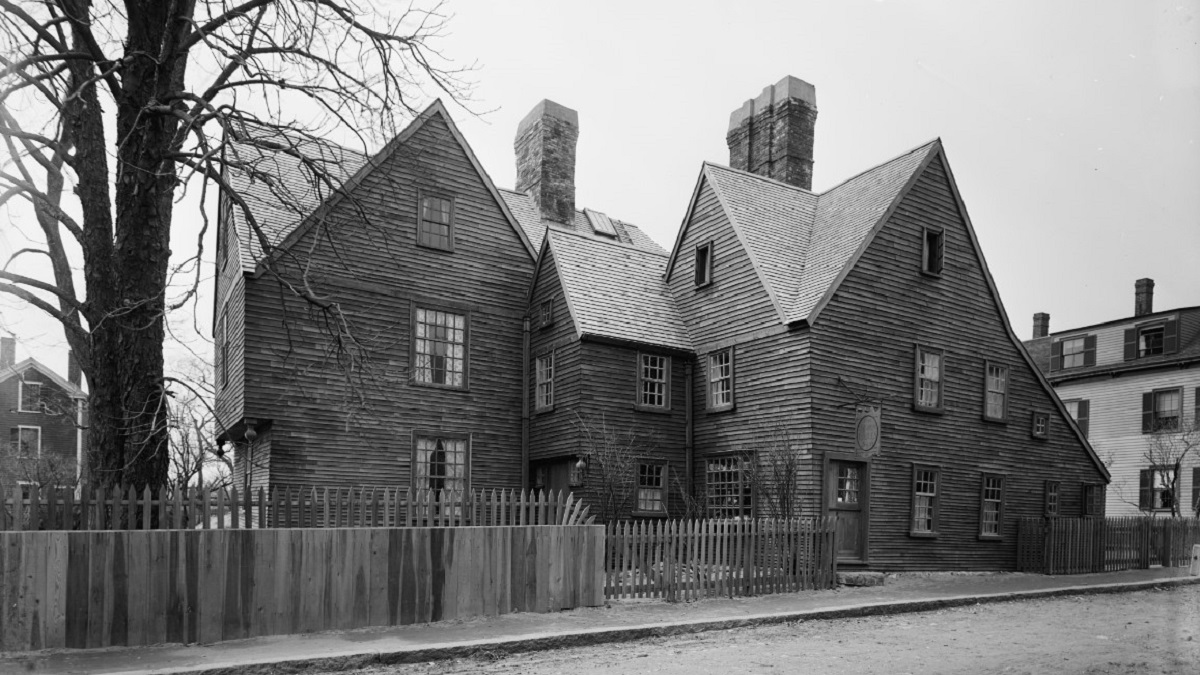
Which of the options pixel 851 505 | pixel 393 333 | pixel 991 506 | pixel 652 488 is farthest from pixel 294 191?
pixel 991 506

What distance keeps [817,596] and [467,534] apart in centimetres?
691

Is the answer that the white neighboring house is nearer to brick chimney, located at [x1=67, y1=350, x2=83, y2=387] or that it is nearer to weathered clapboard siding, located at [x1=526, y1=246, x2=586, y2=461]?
weathered clapboard siding, located at [x1=526, y1=246, x2=586, y2=461]

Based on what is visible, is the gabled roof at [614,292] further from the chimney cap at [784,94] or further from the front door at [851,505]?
the chimney cap at [784,94]

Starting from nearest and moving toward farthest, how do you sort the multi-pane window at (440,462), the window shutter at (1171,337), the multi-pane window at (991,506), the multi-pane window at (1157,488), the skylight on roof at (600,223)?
the multi-pane window at (440,462) → the multi-pane window at (991,506) → the skylight on roof at (600,223) → the multi-pane window at (1157,488) → the window shutter at (1171,337)

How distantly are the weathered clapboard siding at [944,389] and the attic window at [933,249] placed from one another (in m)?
0.25

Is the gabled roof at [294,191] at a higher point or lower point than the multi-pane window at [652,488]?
higher

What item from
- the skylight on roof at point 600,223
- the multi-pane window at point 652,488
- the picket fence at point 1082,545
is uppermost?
the skylight on roof at point 600,223

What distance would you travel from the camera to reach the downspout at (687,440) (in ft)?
76.3

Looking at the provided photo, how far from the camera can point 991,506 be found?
24000 mm

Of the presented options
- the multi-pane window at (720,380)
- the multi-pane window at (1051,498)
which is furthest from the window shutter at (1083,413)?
the multi-pane window at (720,380)

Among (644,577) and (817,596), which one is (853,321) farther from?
(644,577)

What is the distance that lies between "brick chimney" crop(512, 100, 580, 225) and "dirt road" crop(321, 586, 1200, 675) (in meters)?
17.5

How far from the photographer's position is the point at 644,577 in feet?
49.6

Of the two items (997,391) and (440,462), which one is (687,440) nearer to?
(440,462)
